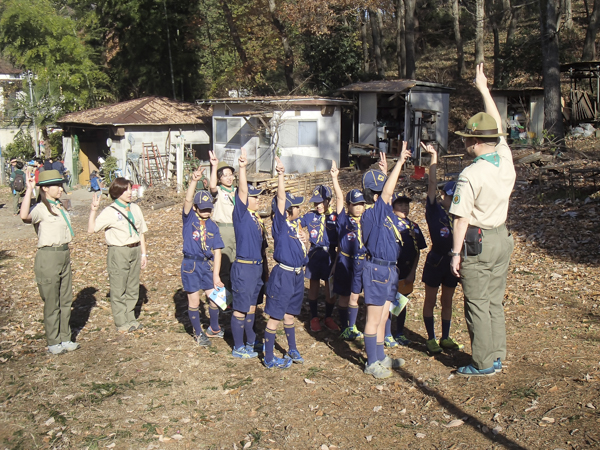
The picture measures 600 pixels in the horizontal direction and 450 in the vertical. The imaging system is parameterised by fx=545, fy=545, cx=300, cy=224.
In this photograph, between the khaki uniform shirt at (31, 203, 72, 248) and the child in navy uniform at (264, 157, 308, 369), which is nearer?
the child in navy uniform at (264, 157, 308, 369)

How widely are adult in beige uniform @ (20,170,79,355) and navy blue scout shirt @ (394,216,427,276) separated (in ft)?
13.0

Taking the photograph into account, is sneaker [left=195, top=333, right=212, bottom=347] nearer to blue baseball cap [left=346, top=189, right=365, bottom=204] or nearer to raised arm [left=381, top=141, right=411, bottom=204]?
blue baseball cap [left=346, top=189, right=365, bottom=204]

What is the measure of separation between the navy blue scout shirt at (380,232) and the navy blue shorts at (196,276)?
2.14 meters

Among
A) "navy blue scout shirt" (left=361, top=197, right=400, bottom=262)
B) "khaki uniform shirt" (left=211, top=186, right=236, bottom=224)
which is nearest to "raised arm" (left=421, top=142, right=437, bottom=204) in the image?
"navy blue scout shirt" (left=361, top=197, right=400, bottom=262)

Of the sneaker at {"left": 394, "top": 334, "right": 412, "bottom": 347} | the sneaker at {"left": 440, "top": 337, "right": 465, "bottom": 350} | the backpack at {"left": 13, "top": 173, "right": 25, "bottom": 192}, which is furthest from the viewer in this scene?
the backpack at {"left": 13, "top": 173, "right": 25, "bottom": 192}

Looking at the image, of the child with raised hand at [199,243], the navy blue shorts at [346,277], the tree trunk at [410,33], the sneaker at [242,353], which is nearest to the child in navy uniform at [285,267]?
the sneaker at [242,353]

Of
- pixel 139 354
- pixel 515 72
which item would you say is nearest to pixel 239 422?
pixel 139 354

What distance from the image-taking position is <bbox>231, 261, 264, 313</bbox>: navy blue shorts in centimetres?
591

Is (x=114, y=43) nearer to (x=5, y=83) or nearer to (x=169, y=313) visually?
(x=5, y=83)

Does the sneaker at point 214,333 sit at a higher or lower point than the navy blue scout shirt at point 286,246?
lower

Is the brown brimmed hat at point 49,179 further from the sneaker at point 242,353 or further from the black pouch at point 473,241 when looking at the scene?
the black pouch at point 473,241

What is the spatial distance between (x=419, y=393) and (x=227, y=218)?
370 cm

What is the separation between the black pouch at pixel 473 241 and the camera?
504cm

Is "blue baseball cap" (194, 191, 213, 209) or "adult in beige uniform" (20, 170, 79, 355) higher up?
"blue baseball cap" (194, 191, 213, 209)
